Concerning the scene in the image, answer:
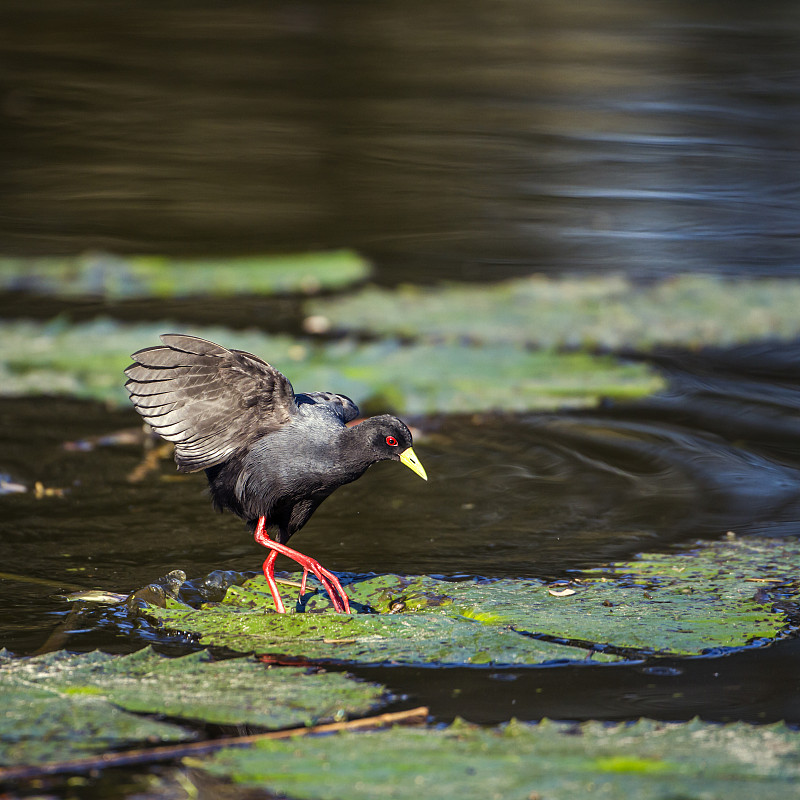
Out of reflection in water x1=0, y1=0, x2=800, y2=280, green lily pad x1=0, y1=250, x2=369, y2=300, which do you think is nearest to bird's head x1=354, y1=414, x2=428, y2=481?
green lily pad x1=0, y1=250, x2=369, y2=300

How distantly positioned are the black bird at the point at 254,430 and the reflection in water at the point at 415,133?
3583 millimetres

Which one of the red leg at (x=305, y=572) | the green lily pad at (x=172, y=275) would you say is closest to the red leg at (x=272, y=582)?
the red leg at (x=305, y=572)

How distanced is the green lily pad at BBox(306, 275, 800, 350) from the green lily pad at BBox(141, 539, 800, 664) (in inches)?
102

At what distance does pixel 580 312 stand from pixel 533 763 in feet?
13.9

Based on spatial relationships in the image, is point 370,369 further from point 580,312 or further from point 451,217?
point 451,217

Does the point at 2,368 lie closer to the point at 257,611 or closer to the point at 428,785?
the point at 257,611

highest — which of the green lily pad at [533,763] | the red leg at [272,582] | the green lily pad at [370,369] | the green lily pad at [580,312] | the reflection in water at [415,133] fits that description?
the reflection in water at [415,133]

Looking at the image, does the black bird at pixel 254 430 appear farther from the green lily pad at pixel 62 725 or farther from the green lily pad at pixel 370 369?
the green lily pad at pixel 370 369

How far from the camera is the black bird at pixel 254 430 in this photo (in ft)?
11.5

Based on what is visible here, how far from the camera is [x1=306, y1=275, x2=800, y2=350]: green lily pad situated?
609 cm

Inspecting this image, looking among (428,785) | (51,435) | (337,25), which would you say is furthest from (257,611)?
(337,25)

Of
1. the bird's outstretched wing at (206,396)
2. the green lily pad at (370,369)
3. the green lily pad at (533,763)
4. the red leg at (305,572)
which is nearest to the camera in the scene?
the green lily pad at (533,763)

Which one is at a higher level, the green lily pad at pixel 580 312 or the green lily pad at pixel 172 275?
the green lily pad at pixel 172 275

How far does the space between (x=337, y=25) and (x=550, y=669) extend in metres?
11.4
